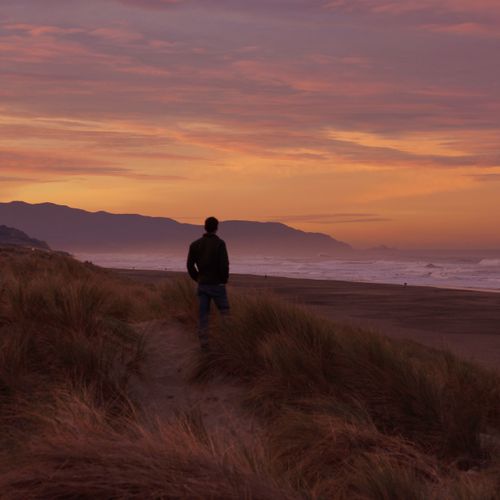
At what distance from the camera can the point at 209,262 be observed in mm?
10258

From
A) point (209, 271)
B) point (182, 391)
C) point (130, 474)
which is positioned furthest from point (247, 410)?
point (130, 474)

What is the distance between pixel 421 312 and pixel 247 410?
50.5ft

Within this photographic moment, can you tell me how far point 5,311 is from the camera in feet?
32.3

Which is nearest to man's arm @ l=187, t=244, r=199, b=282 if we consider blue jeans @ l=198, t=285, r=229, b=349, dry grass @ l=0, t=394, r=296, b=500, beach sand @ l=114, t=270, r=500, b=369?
blue jeans @ l=198, t=285, r=229, b=349

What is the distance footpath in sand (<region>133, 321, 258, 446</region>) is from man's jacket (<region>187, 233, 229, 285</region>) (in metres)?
0.96

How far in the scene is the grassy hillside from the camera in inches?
172

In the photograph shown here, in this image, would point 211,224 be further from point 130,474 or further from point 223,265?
point 130,474

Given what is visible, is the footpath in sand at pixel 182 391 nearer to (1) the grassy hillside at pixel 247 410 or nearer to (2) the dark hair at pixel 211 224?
(1) the grassy hillside at pixel 247 410

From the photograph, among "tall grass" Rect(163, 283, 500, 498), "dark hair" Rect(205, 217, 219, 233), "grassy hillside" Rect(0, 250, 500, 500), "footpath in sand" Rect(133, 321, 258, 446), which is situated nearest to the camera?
"grassy hillside" Rect(0, 250, 500, 500)

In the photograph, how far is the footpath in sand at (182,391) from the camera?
318 inches

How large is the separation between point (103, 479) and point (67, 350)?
4467 mm

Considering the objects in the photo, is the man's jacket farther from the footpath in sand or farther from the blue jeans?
the footpath in sand

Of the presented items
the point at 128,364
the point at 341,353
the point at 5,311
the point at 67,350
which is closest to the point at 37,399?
the point at 67,350

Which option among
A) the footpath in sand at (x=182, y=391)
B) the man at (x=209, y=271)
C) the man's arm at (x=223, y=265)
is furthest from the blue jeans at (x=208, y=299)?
the footpath in sand at (x=182, y=391)
